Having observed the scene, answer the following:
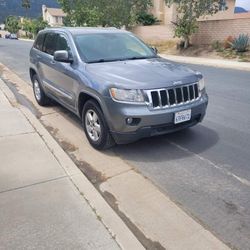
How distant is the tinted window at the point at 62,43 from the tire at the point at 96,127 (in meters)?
1.34

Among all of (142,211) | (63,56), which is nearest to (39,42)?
(63,56)

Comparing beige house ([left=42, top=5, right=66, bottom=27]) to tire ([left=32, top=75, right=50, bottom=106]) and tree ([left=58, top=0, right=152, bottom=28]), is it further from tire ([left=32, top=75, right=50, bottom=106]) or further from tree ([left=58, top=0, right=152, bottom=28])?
tire ([left=32, top=75, right=50, bottom=106])

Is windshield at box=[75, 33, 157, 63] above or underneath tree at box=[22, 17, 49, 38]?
above

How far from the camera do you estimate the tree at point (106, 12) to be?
104 ft

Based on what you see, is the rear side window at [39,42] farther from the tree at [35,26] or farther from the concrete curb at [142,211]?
the tree at [35,26]

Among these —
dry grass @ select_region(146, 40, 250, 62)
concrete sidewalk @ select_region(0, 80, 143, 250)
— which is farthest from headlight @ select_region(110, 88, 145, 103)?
dry grass @ select_region(146, 40, 250, 62)

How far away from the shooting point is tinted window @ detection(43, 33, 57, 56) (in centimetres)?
639

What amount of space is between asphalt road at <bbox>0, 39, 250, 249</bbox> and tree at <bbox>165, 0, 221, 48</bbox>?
15.4 m

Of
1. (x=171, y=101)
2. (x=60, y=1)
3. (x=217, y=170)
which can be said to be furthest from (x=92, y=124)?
(x=60, y=1)

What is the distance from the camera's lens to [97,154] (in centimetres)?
477

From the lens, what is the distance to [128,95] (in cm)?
421

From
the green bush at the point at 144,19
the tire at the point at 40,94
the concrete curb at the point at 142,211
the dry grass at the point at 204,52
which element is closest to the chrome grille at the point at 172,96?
the concrete curb at the point at 142,211

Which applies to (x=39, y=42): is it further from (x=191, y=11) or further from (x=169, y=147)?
(x=191, y=11)

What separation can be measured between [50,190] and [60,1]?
37193 millimetres
